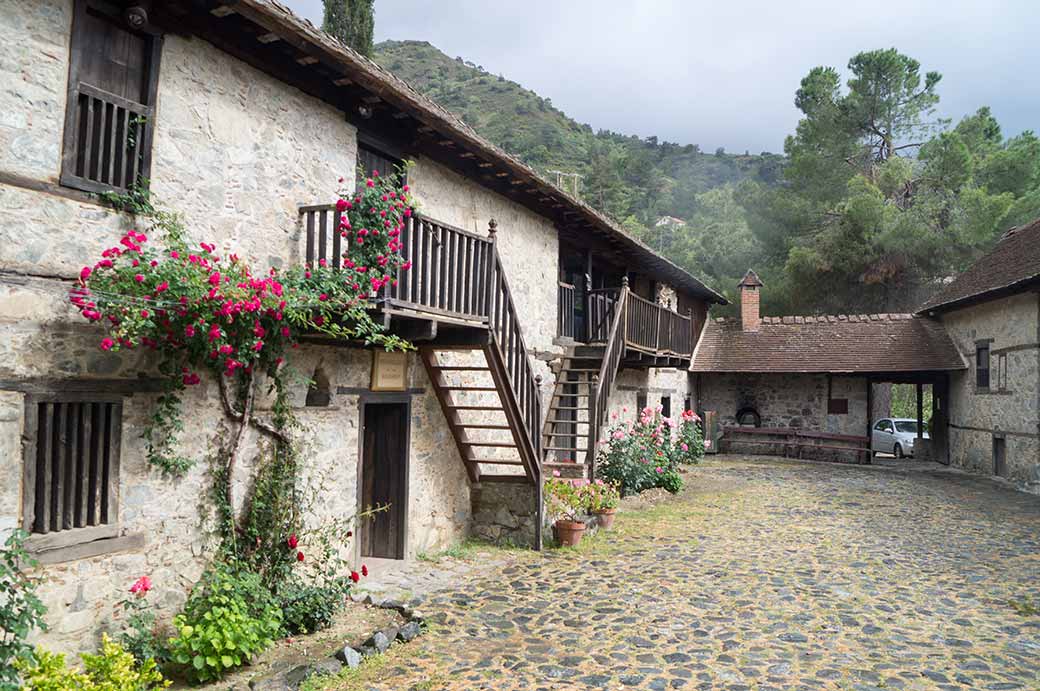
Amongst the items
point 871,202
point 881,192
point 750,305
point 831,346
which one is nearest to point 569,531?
point 831,346

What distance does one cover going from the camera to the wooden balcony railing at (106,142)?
4984 mm

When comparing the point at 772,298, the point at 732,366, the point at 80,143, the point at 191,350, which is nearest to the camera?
the point at 80,143

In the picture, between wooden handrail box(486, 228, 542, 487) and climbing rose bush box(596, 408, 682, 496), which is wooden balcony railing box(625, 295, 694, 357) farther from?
wooden handrail box(486, 228, 542, 487)

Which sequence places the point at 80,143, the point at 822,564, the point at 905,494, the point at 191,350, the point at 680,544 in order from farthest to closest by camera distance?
the point at 905,494 < the point at 680,544 < the point at 822,564 < the point at 191,350 < the point at 80,143

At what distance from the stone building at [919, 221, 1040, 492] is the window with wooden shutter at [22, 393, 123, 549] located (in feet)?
53.2

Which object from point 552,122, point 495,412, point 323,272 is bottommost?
point 495,412

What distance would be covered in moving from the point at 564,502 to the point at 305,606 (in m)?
4.90

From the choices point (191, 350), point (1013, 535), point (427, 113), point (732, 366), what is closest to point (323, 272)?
point (191, 350)

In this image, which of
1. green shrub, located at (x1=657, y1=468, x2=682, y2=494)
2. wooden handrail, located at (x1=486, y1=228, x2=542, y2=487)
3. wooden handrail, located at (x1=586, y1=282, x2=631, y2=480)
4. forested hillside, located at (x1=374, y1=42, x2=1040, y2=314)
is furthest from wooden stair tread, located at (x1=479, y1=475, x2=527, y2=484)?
forested hillside, located at (x1=374, y1=42, x2=1040, y2=314)

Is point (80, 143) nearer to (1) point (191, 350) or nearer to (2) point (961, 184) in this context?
(1) point (191, 350)

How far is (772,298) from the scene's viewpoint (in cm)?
3064

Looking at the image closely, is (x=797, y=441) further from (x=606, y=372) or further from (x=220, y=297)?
(x=220, y=297)

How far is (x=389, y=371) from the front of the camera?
816 cm

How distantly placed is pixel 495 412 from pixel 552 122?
193 ft
